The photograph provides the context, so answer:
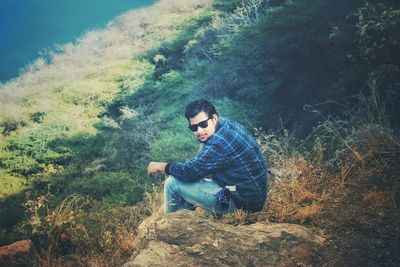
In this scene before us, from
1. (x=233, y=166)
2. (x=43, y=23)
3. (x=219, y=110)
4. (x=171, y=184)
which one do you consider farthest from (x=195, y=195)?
(x=43, y=23)

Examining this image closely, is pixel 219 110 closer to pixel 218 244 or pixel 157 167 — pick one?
pixel 157 167

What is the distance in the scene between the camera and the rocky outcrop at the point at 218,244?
9.18 feet

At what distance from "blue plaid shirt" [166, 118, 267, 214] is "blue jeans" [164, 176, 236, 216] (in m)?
0.11

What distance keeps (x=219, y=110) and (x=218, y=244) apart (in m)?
5.57

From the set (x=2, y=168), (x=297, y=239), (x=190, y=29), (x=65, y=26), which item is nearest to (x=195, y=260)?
(x=297, y=239)

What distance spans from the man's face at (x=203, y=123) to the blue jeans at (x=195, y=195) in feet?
1.55

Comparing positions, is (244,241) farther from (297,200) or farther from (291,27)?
(291,27)

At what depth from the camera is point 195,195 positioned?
3914 millimetres

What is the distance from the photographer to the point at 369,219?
3482mm

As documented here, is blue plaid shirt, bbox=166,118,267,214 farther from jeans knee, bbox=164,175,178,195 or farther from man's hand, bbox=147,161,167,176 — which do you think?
man's hand, bbox=147,161,167,176

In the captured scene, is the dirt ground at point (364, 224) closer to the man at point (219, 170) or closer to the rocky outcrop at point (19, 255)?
the man at point (219, 170)

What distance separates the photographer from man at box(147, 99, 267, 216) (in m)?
3.68

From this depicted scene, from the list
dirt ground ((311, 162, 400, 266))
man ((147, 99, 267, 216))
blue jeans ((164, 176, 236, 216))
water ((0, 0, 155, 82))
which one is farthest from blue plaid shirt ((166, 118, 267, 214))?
water ((0, 0, 155, 82))

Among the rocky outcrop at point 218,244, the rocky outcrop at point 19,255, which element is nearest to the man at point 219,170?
the rocky outcrop at point 218,244
